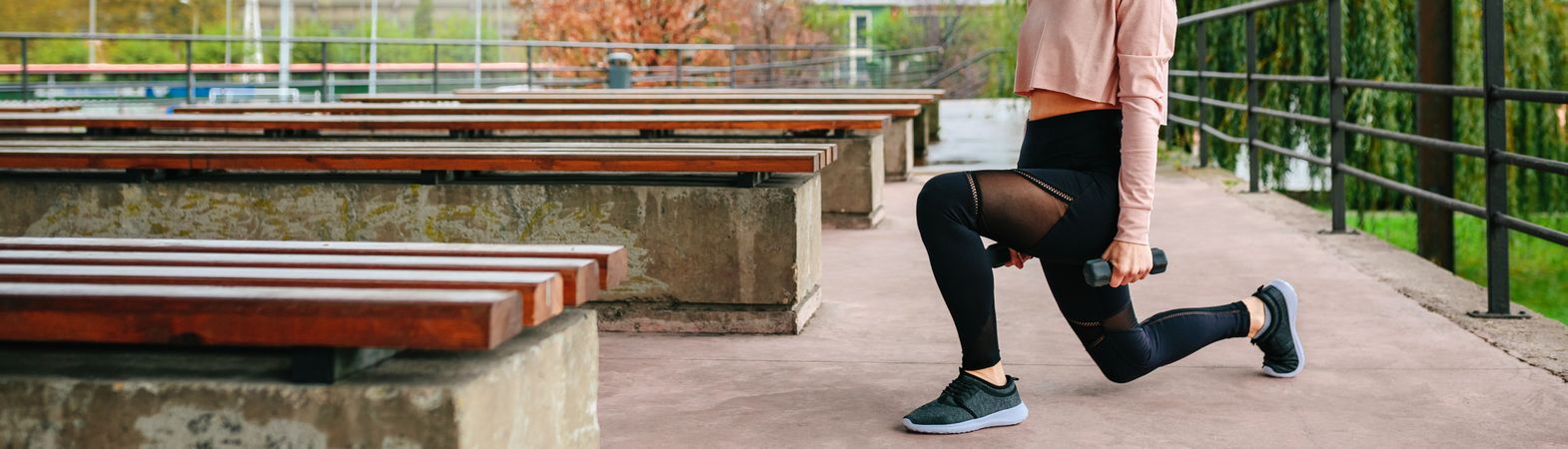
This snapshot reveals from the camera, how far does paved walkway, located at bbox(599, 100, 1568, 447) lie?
3512 millimetres

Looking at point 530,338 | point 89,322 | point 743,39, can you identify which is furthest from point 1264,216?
point 743,39

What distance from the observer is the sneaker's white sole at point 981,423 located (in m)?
3.47

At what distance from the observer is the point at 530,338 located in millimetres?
2535

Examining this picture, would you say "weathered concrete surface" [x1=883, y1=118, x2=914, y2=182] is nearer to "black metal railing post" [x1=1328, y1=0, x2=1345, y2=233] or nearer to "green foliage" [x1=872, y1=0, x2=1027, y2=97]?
"black metal railing post" [x1=1328, y1=0, x2=1345, y2=233]

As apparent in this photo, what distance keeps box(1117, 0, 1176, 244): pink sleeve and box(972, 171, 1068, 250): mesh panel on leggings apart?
0.46 ft

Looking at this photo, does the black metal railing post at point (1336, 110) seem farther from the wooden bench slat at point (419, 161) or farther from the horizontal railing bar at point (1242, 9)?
the wooden bench slat at point (419, 161)

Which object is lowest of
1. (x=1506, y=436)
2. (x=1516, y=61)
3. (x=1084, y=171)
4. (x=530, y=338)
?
(x=1506, y=436)

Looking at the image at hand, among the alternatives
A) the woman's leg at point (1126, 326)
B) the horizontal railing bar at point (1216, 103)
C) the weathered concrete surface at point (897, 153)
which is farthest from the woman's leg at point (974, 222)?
the weathered concrete surface at point (897, 153)

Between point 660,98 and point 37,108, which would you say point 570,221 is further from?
point 37,108

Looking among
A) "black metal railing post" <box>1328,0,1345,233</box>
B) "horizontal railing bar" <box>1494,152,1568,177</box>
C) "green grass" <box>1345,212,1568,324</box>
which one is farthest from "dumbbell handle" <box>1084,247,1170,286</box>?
"green grass" <box>1345,212,1568,324</box>

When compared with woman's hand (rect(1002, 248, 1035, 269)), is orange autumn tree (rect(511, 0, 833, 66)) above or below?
above

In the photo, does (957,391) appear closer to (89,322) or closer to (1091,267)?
(1091,267)

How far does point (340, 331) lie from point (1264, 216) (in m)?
6.74

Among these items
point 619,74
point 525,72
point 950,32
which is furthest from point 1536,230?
point 950,32
